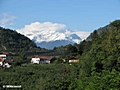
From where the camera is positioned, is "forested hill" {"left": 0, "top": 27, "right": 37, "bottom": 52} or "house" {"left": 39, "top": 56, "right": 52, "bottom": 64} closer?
"house" {"left": 39, "top": 56, "right": 52, "bottom": 64}

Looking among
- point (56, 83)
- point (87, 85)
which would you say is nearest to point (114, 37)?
point (56, 83)

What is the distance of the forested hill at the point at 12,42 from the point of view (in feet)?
218

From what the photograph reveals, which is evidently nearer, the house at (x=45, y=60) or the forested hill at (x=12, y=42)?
the house at (x=45, y=60)

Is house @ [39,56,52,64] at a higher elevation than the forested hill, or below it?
below

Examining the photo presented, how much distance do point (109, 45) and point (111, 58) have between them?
8.35 feet

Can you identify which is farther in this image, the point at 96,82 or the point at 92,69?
the point at 92,69

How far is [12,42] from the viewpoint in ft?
230

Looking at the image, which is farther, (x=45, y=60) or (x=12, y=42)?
(x=12, y=42)

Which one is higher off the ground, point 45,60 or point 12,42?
point 12,42

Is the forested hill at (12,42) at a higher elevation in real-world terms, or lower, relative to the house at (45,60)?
higher

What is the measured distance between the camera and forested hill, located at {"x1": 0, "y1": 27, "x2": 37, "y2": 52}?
66.5 m

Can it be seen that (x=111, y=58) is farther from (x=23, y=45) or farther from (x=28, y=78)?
(x=23, y=45)

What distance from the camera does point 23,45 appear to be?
72.9 m

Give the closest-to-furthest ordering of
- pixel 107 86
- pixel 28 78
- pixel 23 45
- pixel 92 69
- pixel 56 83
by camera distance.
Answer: pixel 107 86 → pixel 56 83 → pixel 92 69 → pixel 28 78 → pixel 23 45
